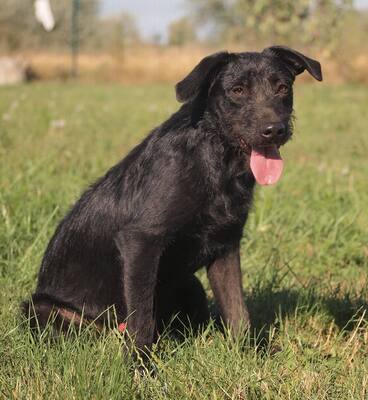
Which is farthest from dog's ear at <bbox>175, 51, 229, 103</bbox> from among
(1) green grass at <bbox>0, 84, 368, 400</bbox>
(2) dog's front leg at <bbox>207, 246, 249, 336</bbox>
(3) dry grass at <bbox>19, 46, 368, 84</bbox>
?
(3) dry grass at <bbox>19, 46, 368, 84</bbox>

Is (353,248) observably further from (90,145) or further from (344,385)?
(90,145)

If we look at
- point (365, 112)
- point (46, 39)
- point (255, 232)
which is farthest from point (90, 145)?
point (46, 39)

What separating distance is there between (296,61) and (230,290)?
1.26 m

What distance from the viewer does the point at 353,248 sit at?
201 inches

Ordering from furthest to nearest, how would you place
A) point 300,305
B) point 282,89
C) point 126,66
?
point 126,66 → point 300,305 → point 282,89

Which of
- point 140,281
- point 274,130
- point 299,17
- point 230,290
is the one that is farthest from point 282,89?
point 299,17

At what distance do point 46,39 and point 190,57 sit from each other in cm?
1437

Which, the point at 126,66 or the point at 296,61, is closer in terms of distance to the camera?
the point at 296,61

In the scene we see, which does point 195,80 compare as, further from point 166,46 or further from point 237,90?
point 166,46

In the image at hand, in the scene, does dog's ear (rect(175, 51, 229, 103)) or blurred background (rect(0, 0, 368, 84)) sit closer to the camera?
dog's ear (rect(175, 51, 229, 103))

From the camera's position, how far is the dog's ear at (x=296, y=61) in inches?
133

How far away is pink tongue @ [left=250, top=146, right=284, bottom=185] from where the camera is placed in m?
3.23

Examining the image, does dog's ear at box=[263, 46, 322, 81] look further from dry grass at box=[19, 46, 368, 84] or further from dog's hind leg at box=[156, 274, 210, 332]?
dry grass at box=[19, 46, 368, 84]

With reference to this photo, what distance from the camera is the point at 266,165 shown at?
3281 mm
